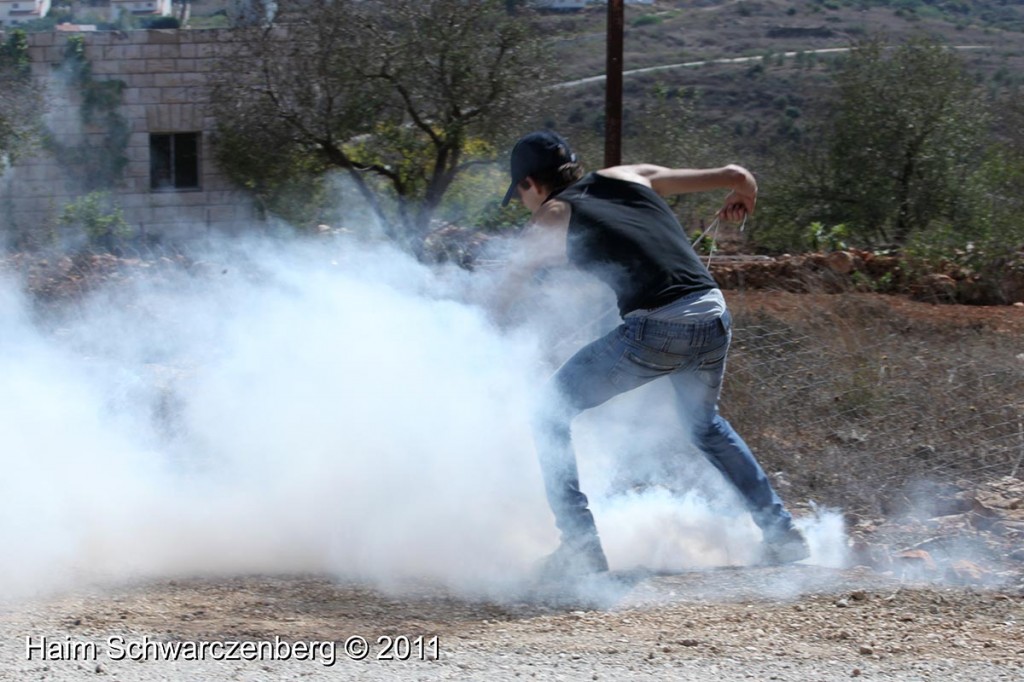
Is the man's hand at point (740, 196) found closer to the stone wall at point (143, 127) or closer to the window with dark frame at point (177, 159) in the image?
the stone wall at point (143, 127)

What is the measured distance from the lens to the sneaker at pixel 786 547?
4.51 m

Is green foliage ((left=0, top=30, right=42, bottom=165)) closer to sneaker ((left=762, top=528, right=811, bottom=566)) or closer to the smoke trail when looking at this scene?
the smoke trail

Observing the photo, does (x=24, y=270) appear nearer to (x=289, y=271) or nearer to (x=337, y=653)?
(x=289, y=271)

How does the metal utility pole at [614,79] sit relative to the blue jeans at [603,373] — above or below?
above

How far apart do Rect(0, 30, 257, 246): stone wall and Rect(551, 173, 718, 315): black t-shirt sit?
13.9 m

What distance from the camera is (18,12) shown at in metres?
18.4

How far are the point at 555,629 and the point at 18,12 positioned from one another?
17.5 meters

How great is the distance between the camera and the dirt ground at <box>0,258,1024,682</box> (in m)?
3.39

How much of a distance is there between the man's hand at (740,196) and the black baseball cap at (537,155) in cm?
64

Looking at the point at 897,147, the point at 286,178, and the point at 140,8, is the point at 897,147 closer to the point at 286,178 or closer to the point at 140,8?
the point at 286,178

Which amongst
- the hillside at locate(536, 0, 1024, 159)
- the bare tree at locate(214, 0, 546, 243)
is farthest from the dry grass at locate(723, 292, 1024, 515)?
the hillside at locate(536, 0, 1024, 159)

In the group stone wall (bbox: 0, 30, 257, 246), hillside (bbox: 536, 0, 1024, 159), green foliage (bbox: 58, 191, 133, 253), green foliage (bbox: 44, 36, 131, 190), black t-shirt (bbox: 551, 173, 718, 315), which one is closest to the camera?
black t-shirt (bbox: 551, 173, 718, 315)

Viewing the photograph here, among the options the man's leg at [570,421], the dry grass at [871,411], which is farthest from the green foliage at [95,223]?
the man's leg at [570,421]

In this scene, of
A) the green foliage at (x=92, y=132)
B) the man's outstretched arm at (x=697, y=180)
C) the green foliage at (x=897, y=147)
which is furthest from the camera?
the green foliage at (x=92, y=132)
